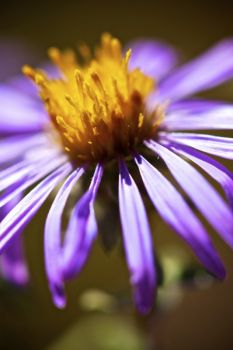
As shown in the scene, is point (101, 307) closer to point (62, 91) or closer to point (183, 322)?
point (62, 91)

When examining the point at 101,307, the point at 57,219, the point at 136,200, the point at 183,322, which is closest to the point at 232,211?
the point at 136,200

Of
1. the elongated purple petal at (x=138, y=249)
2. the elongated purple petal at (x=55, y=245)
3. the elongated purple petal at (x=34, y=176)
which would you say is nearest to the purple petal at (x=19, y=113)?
the elongated purple petal at (x=34, y=176)

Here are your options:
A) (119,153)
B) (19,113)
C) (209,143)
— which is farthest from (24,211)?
(19,113)

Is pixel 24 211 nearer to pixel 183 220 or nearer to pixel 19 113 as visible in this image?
pixel 183 220

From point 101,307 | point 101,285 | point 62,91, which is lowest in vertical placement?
point 101,285

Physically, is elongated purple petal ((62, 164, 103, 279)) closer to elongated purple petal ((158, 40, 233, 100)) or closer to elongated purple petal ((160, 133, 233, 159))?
elongated purple petal ((160, 133, 233, 159))

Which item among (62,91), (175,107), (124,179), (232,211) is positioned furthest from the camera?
(175,107)

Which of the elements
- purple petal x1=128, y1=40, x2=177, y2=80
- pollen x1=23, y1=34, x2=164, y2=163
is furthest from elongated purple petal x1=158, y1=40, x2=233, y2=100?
pollen x1=23, y1=34, x2=164, y2=163

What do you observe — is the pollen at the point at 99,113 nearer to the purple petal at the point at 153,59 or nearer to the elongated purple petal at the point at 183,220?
the elongated purple petal at the point at 183,220
